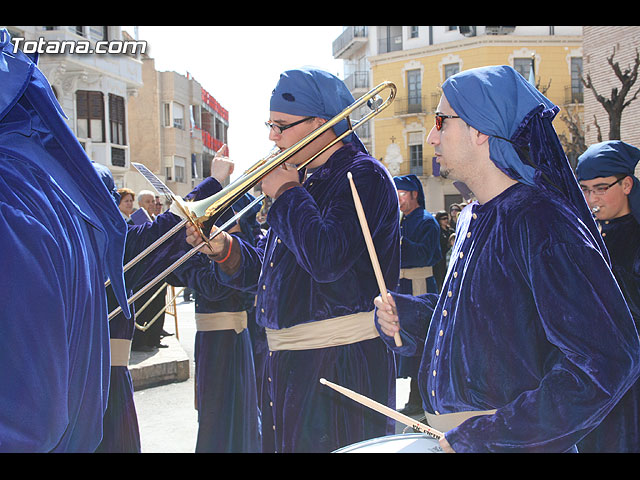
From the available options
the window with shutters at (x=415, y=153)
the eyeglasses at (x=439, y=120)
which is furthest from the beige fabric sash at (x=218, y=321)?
the window with shutters at (x=415, y=153)

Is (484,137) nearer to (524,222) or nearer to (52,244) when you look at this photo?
(524,222)

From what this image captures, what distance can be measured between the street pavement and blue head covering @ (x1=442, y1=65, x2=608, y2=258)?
353 cm

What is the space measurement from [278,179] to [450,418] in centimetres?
130

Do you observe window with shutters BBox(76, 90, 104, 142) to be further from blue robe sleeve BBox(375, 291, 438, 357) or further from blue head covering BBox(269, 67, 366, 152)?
blue robe sleeve BBox(375, 291, 438, 357)

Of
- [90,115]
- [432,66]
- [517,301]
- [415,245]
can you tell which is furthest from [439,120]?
[432,66]

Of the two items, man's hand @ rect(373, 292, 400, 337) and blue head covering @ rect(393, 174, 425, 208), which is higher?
blue head covering @ rect(393, 174, 425, 208)

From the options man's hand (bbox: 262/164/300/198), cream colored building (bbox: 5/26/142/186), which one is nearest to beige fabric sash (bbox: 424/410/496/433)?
man's hand (bbox: 262/164/300/198)

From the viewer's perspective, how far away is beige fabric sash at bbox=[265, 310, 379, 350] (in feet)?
9.10

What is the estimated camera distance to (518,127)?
6.31 feet

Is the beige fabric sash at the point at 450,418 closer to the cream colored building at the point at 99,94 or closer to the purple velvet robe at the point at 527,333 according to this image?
the purple velvet robe at the point at 527,333

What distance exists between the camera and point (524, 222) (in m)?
1.79

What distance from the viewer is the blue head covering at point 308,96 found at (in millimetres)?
3008

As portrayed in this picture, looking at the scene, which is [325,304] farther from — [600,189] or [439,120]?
[600,189]

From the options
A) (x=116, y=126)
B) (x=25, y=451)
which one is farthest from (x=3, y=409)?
(x=116, y=126)
